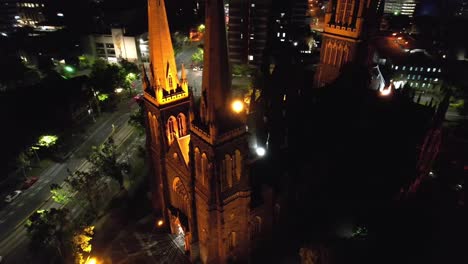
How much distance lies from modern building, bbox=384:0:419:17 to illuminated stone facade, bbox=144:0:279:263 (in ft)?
624

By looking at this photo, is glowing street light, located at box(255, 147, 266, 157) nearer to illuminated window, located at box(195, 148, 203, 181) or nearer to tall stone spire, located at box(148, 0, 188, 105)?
illuminated window, located at box(195, 148, 203, 181)

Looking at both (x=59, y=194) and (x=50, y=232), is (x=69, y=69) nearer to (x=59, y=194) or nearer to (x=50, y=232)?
(x=59, y=194)

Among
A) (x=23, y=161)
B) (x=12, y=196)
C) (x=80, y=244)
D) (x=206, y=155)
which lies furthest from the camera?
(x=23, y=161)

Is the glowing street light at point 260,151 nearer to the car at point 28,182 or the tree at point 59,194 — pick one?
the tree at point 59,194

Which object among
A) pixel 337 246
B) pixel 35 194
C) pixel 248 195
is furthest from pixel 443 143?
pixel 35 194

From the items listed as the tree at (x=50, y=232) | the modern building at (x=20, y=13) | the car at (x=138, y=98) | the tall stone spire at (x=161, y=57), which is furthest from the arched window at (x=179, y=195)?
the modern building at (x=20, y=13)

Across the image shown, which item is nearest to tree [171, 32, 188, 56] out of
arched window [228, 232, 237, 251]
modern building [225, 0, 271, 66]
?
modern building [225, 0, 271, 66]

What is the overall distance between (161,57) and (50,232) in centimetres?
3157

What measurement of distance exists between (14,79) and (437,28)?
15674cm

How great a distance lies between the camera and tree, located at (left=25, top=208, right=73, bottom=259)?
4150cm

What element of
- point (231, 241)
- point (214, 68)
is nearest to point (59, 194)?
point (231, 241)

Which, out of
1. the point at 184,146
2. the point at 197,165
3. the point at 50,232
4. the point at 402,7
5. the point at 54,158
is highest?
the point at 402,7

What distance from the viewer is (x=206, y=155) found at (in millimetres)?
29797

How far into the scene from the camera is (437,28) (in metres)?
126
